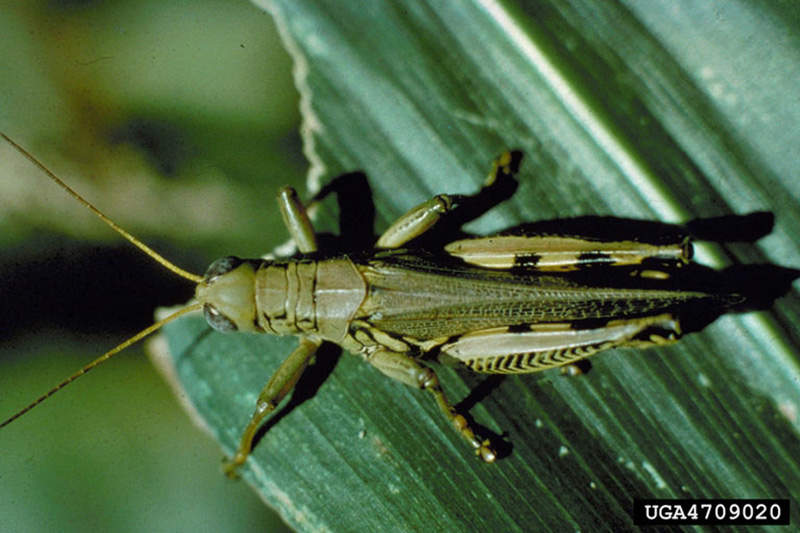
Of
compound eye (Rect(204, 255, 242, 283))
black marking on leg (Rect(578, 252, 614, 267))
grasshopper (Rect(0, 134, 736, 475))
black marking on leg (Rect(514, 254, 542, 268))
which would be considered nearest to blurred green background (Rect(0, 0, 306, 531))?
compound eye (Rect(204, 255, 242, 283))

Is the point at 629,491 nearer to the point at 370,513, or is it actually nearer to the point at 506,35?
the point at 370,513

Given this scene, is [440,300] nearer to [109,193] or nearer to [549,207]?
[549,207]

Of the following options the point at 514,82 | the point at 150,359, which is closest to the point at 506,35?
the point at 514,82

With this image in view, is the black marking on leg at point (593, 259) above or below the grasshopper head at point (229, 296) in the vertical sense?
below

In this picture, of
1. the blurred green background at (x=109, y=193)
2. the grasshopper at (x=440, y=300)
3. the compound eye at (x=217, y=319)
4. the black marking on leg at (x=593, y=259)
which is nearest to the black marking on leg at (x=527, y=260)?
the grasshopper at (x=440, y=300)

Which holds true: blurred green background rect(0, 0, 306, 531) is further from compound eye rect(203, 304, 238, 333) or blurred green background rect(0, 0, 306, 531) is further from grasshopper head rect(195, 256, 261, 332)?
compound eye rect(203, 304, 238, 333)

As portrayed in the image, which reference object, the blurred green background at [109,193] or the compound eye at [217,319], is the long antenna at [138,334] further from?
the blurred green background at [109,193]
